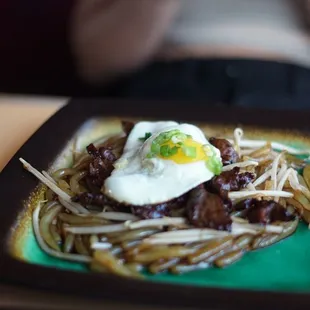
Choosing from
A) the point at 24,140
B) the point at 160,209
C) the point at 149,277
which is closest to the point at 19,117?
the point at 24,140

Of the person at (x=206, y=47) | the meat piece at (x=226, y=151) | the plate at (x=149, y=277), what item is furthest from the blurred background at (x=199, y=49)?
the meat piece at (x=226, y=151)

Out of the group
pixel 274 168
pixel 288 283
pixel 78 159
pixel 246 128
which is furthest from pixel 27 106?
pixel 288 283

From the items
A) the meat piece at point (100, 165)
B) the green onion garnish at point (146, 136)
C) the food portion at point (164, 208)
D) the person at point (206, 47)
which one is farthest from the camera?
the person at point (206, 47)

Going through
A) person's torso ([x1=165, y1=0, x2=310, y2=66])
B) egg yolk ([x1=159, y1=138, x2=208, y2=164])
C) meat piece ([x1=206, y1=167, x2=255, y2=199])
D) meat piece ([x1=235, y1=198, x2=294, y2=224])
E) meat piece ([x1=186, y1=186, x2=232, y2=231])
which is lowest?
meat piece ([x1=235, y1=198, x2=294, y2=224])

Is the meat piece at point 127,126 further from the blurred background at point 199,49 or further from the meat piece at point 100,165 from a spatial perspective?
the blurred background at point 199,49

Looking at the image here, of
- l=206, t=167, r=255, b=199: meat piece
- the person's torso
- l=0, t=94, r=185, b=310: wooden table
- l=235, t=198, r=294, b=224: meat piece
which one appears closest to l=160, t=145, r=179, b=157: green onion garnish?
l=206, t=167, r=255, b=199: meat piece

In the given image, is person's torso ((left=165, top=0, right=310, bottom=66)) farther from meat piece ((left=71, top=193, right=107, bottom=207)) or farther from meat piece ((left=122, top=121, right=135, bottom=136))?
meat piece ((left=71, top=193, right=107, bottom=207))

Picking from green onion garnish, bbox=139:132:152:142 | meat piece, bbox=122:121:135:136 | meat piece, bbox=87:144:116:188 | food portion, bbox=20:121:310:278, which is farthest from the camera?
meat piece, bbox=122:121:135:136
